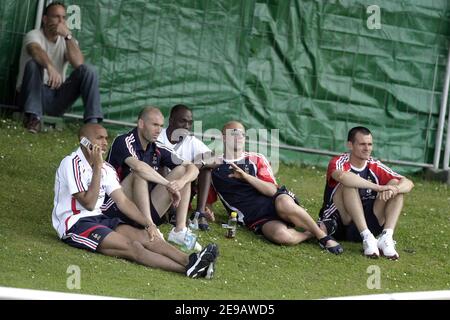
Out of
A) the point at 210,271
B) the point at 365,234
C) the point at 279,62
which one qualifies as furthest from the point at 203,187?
the point at 279,62

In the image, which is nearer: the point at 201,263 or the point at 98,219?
the point at 201,263

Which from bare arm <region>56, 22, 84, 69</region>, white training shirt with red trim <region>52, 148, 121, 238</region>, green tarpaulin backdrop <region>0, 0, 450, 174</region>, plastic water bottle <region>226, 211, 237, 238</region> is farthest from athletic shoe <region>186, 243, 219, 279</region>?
green tarpaulin backdrop <region>0, 0, 450, 174</region>

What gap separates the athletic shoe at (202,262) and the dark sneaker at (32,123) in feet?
15.0

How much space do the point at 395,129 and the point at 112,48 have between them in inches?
143

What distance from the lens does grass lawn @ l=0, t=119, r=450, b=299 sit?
9.19 meters

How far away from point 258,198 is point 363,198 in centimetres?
99

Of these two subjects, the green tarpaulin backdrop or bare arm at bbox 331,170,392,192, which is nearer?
bare arm at bbox 331,170,392,192

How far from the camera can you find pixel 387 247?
10992 millimetres

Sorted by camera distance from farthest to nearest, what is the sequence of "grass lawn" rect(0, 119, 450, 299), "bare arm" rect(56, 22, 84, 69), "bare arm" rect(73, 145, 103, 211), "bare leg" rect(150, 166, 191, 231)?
"bare arm" rect(56, 22, 84, 69)
"bare leg" rect(150, 166, 191, 231)
"bare arm" rect(73, 145, 103, 211)
"grass lawn" rect(0, 119, 450, 299)

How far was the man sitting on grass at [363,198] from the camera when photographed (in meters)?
11.0

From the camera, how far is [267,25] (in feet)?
47.9

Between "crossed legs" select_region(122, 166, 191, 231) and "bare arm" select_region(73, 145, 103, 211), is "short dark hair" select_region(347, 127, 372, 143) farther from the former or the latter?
"bare arm" select_region(73, 145, 103, 211)

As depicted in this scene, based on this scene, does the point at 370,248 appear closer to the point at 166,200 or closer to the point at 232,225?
the point at 232,225

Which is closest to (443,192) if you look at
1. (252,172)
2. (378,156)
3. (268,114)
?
(378,156)
